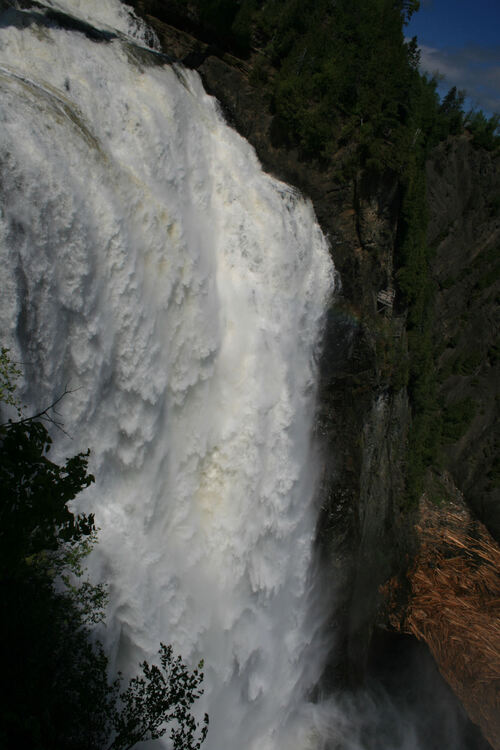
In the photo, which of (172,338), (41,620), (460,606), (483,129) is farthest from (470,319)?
(41,620)

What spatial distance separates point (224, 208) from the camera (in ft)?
37.4

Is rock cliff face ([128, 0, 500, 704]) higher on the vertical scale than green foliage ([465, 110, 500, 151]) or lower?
lower

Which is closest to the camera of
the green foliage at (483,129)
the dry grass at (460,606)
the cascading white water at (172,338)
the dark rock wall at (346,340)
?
the cascading white water at (172,338)

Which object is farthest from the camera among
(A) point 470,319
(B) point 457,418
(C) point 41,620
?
(A) point 470,319

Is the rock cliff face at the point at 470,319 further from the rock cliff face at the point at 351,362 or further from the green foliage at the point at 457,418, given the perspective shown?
the rock cliff face at the point at 351,362

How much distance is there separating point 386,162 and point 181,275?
24.3ft

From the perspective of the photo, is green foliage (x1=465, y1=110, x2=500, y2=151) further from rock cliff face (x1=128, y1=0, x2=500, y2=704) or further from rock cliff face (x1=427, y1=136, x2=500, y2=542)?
rock cliff face (x1=128, y1=0, x2=500, y2=704)

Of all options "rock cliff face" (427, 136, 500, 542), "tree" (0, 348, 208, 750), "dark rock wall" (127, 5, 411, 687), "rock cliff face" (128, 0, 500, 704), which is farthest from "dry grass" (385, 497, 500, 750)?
"tree" (0, 348, 208, 750)

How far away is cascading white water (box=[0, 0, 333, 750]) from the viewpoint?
7617 millimetres

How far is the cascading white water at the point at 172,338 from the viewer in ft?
25.0

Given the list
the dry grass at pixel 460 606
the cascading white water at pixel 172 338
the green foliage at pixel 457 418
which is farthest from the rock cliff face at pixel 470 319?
the cascading white water at pixel 172 338

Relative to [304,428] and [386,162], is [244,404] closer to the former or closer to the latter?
[304,428]

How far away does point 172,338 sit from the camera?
980cm

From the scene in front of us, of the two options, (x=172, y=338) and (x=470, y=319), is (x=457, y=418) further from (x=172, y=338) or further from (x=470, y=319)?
(x=172, y=338)
